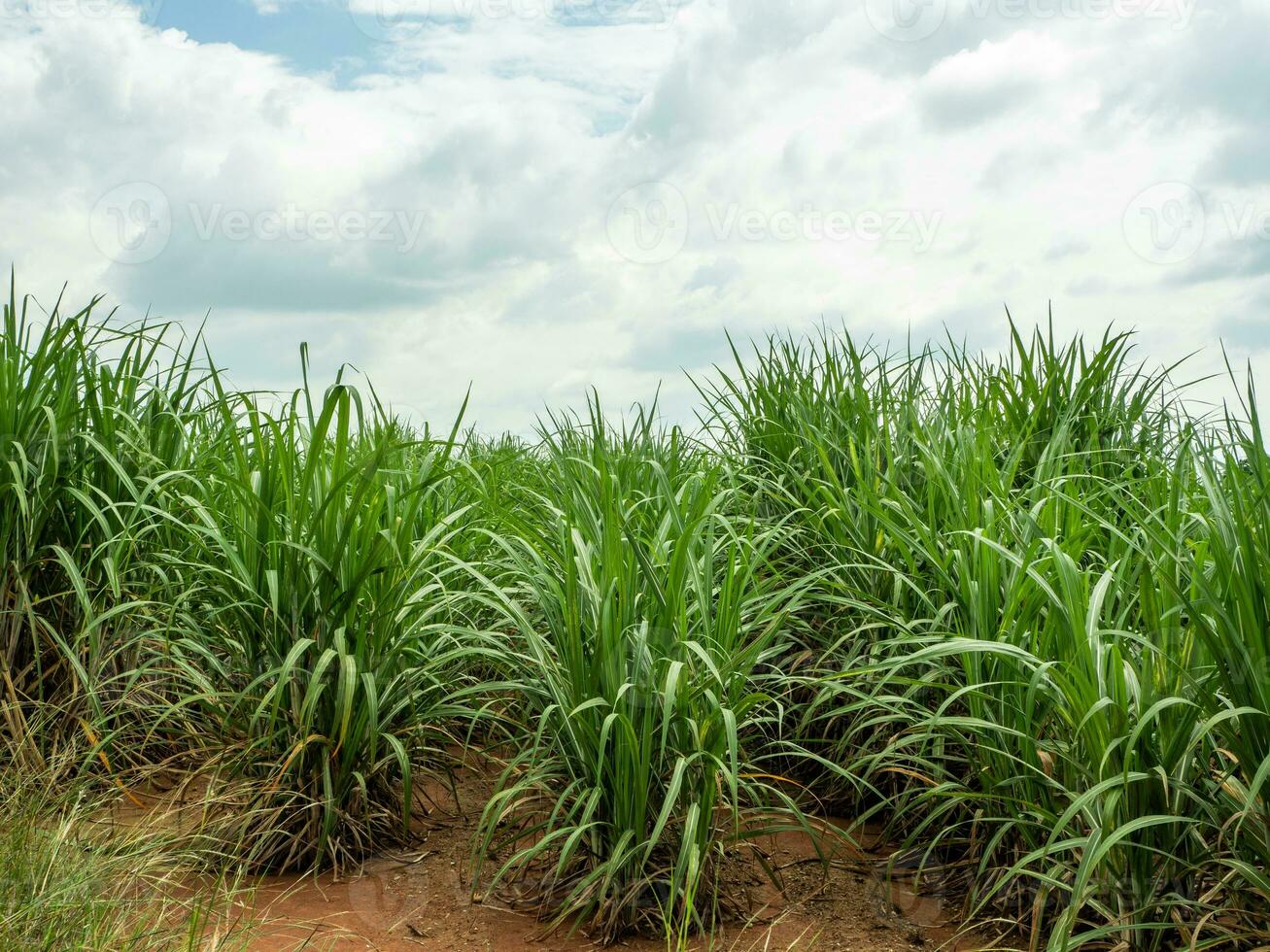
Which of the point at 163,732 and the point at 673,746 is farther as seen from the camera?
the point at 163,732

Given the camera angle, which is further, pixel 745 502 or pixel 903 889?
pixel 745 502

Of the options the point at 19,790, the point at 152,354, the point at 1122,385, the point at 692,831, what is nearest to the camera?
the point at 692,831

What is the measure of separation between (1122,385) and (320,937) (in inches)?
159

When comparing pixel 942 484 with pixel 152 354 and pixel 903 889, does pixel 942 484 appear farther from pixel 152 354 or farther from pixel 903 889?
pixel 152 354

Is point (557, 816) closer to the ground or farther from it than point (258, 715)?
closer to the ground

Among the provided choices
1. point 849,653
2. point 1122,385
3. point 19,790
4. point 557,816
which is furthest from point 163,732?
point 1122,385

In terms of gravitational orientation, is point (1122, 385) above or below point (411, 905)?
above

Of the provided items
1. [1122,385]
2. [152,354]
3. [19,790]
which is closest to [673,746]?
[19,790]

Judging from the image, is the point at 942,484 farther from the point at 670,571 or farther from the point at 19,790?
the point at 19,790

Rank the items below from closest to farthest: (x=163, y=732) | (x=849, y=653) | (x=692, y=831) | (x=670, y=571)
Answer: (x=692, y=831), (x=670, y=571), (x=849, y=653), (x=163, y=732)

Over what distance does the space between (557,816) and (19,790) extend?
1294mm

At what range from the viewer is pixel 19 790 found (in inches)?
96.9

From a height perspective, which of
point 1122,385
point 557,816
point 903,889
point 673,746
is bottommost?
point 903,889

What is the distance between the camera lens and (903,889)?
8.54 ft
